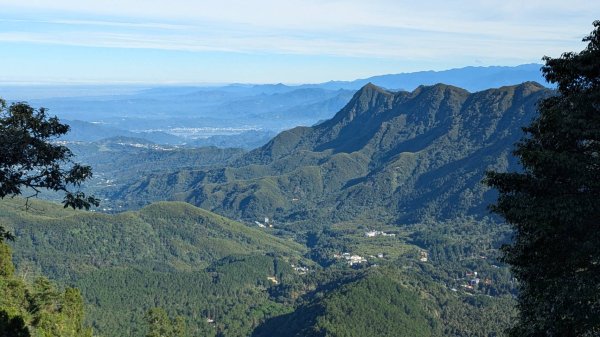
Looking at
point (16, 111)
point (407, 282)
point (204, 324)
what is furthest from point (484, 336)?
point (16, 111)

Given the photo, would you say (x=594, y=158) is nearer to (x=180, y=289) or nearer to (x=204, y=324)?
(x=204, y=324)

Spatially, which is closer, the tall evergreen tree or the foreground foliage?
the tall evergreen tree

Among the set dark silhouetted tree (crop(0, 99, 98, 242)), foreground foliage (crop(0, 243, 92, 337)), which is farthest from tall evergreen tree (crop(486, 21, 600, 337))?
foreground foliage (crop(0, 243, 92, 337))

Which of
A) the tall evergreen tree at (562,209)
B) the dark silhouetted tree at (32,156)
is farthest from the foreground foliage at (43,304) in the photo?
the tall evergreen tree at (562,209)

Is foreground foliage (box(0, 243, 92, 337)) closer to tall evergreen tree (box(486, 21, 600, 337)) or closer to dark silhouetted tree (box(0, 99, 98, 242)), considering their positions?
dark silhouetted tree (box(0, 99, 98, 242))

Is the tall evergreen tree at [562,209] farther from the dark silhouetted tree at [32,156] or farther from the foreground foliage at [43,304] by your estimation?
the foreground foliage at [43,304]

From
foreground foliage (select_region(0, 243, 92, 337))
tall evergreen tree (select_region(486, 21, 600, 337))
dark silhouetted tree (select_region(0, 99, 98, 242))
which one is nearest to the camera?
tall evergreen tree (select_region(486, 21, 600, 337))

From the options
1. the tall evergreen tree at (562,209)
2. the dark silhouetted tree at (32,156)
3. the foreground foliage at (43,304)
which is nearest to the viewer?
the tall evergreen tree at (562,209)

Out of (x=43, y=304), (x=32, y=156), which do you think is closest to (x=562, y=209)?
(x=32, y=156)

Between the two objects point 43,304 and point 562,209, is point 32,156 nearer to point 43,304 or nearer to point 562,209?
point 562,209
